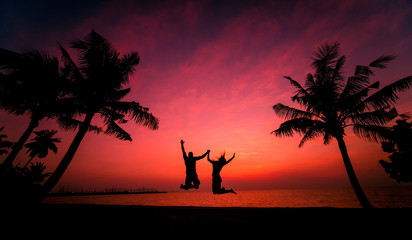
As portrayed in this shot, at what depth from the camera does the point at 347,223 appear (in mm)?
3314

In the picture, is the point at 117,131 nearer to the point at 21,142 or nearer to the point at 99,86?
the point at 99,86

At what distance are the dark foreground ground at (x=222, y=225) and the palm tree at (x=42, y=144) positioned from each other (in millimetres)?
32462

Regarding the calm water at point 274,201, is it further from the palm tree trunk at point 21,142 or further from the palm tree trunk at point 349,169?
the palm tree trunk at point 21,142

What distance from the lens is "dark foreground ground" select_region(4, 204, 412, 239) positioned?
10.0 ft

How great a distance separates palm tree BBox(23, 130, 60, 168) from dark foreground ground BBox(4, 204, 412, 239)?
3246cm

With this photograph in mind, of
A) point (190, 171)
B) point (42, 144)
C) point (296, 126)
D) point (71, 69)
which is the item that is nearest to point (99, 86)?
point (71, 69)

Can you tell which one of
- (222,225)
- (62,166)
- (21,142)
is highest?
(21,142)

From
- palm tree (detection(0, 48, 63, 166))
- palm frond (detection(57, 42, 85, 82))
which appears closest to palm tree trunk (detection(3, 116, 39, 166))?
palm tree (detection(0, 48, 63, 166))

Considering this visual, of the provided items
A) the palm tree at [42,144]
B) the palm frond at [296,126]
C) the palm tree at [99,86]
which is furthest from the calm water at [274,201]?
the palm tree at [99,86]

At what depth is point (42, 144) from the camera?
2845 centimetres

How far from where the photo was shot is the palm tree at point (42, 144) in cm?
2797

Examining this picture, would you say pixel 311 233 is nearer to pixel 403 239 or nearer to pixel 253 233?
pixel 253 233

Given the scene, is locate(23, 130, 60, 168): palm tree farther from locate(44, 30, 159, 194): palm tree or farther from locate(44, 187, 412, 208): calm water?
locate(44, 30, 159, 194): palm tree

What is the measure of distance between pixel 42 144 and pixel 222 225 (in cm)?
3642
